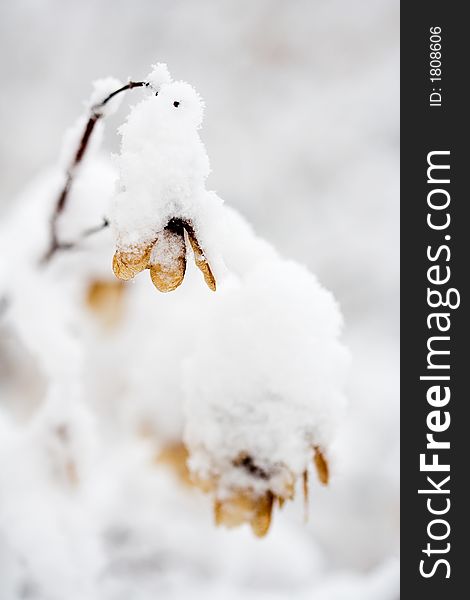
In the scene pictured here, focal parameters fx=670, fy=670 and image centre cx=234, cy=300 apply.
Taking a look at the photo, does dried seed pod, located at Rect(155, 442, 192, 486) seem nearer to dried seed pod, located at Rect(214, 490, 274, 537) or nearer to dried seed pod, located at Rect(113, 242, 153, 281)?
dried seed pod, located at Rect(214, 490, 274, 537)

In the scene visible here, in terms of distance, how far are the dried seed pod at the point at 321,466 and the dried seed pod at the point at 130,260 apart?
1.05 feet

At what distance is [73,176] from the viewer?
0.88 m

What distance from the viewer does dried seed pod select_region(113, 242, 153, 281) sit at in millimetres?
639

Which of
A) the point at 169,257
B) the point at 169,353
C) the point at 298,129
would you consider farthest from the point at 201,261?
the point at 298,129

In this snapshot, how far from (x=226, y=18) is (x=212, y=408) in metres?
2.34

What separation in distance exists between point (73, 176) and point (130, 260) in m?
0.30

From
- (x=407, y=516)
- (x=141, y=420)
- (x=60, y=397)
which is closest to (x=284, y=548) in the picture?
(x=407, y=516)

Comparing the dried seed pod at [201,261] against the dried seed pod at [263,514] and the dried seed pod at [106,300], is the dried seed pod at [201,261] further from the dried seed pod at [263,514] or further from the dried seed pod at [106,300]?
the dried seed pod at [106,300]

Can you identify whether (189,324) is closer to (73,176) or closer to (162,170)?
(73,176)

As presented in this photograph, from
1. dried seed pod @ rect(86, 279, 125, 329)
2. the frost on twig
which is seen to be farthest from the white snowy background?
the frost on twig

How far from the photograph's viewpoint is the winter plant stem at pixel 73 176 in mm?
729

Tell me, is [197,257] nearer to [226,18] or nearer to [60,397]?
[60,397]

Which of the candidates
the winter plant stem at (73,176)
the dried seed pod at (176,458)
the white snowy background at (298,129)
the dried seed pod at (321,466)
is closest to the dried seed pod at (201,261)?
the winter plant stem at (73,176)

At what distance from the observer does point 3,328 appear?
1160 mm
